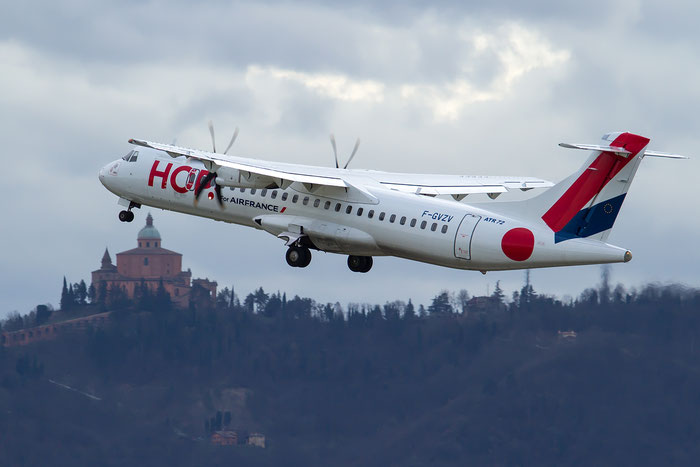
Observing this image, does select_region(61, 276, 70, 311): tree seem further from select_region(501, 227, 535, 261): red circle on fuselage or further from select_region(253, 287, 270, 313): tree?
select_region(501, 227, 535, 261): red circle on fuselage

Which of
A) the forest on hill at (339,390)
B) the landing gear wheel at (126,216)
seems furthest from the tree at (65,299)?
the landing gear wheel at (126,216)

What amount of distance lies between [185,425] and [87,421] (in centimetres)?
967

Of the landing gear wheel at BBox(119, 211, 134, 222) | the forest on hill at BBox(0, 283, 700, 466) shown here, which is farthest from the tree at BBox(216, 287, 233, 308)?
the landing gear wheel at BBox(119, 211, 134, 222)

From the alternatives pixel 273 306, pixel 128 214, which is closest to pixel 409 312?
pixel 273 306

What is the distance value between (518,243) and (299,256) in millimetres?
9143

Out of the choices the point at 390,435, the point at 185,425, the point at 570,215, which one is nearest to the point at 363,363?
the point at 390,435

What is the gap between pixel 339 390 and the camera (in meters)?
149

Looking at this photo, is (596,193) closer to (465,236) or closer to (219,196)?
(465,236)

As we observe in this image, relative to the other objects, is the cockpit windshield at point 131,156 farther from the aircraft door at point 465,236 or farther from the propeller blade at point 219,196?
the aircraft door at point 465,236

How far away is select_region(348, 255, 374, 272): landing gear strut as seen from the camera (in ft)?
191

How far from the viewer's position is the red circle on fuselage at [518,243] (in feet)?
166

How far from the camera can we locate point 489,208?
52594 mm

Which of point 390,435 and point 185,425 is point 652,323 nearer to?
point 390,435

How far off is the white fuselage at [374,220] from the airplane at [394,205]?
0.04 m
